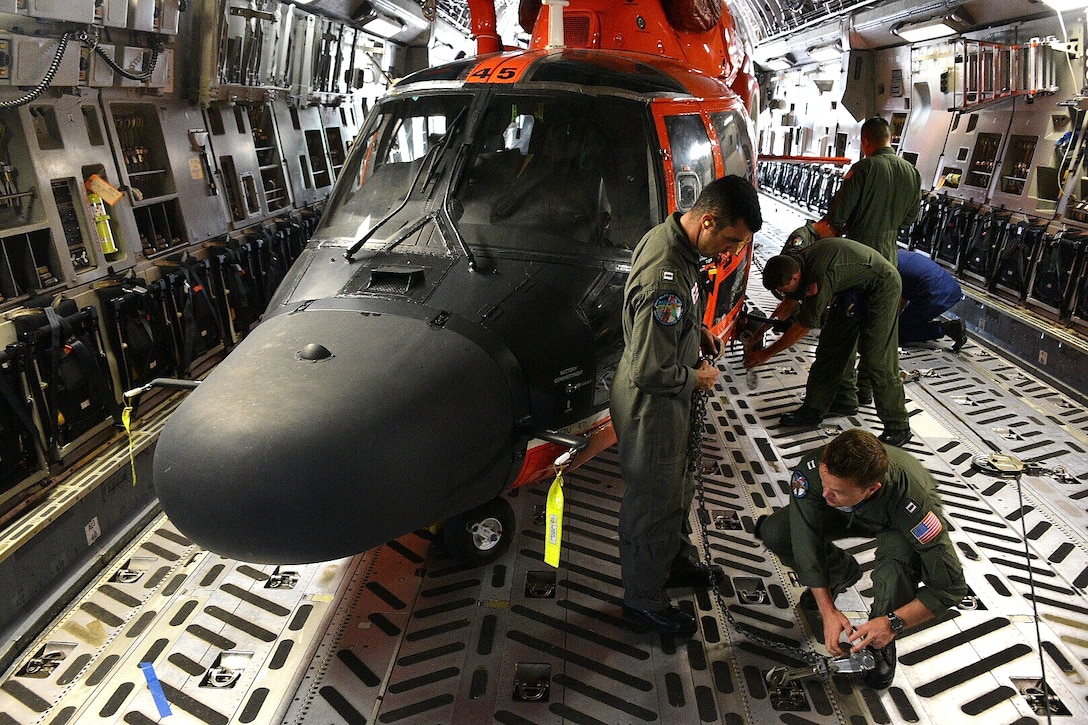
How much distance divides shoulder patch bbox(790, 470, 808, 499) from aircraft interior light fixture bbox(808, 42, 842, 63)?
366 inches

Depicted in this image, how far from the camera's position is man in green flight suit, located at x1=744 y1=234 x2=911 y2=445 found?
4.46m

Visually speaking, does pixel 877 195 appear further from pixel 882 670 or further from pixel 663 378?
pixel 882 670

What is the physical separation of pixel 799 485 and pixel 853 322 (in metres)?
2.44

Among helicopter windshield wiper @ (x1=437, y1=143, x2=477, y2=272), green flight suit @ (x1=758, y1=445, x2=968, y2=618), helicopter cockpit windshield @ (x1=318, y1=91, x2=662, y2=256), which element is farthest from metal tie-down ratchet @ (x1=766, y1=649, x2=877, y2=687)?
helicopter windshield wiper @ (x1=437, y1=143, x2=477, y2=272)

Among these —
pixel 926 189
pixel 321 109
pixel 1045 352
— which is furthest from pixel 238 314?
pixel 926 189

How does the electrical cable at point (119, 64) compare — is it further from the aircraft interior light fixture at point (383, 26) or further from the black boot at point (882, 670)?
the black boot at point (882, 670)

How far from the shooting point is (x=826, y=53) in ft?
36.3

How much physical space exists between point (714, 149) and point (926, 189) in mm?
6041

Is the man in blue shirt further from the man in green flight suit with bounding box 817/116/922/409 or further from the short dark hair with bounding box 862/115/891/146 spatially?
the short dark hair with bounding box 862/115/891/146

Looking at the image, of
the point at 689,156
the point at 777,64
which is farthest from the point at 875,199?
the point at 777,64

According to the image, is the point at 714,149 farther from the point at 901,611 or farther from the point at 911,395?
the point at 911,395

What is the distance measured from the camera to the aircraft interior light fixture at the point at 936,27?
23.5 ft

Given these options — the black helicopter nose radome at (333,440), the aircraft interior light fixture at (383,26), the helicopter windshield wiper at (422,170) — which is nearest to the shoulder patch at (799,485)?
the black helicopter nose radome at (333,440)

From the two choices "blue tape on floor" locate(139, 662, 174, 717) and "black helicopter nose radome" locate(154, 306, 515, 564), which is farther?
"blue tape on floor" locate(139, 662, 174, 717)
